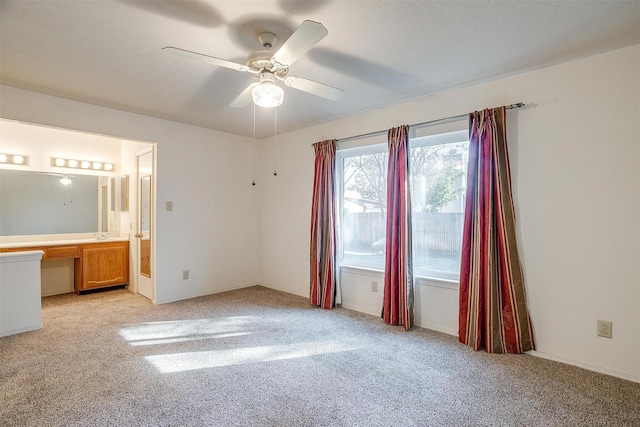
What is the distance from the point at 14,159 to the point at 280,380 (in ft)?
16.0

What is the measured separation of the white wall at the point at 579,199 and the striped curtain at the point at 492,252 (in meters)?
0.11

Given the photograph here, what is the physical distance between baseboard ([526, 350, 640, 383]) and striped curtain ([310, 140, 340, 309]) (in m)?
2.10

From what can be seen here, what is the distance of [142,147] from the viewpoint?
459cm

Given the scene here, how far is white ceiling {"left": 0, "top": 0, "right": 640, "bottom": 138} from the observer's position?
1887mm

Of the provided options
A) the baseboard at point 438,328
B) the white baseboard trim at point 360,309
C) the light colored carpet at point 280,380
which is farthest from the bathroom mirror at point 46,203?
the baseboard at point 438,328

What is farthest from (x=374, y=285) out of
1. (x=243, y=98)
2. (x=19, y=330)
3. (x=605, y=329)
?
(x=19, y=330)

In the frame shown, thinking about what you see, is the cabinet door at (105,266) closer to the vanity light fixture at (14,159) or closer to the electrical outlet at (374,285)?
the vanity light fixture at (14,159)

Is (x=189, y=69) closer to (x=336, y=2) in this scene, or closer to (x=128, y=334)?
(x=336, y=2)

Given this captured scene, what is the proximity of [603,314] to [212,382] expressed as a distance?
9.43ft

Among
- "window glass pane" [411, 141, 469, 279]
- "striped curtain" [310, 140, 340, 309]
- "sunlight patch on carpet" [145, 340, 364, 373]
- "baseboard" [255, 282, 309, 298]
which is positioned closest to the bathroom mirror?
"baseboard" [255, 282, 309, 298]

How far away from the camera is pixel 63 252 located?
14.5 feet

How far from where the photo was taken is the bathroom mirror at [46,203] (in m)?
4.43

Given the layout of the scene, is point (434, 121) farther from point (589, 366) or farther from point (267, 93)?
point (589, 366)

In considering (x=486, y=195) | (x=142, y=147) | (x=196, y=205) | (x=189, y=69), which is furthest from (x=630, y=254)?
(x=142, y=147)
